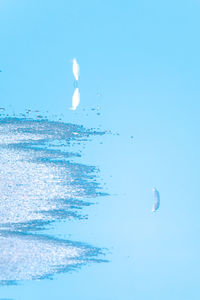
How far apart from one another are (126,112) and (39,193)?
438 mm

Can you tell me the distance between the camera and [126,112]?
4.24 ft

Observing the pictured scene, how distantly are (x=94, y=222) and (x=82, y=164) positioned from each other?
22cm

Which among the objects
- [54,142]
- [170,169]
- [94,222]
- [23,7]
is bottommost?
[94,222]

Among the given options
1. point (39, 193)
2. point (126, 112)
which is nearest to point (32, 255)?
point (39, 193)

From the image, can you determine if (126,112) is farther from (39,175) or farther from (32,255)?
(32,255)

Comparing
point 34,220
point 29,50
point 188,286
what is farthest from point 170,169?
point 29,50

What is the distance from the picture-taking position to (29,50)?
129 cm

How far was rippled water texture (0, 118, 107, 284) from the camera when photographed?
50.9 inches

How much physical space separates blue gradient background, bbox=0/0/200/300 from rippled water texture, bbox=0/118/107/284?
0.04m

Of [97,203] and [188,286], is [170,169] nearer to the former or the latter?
[97,203]

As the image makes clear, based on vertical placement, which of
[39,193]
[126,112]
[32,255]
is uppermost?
[126,112]

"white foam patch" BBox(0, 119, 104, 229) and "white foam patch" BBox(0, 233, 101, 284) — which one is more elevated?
"white foam patch" BBox(0, 119, 104, 229)

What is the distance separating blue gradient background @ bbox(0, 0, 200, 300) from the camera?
1283mm

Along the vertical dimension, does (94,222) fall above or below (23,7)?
below
